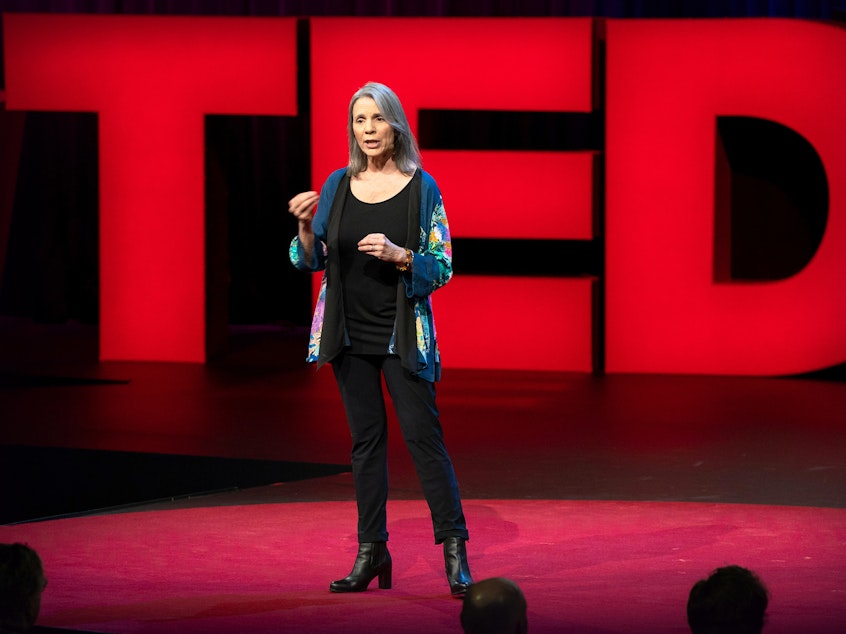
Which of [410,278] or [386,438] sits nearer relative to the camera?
[410,278]

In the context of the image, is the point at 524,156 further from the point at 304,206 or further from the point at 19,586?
the point at 19,586

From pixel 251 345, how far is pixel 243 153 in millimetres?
1983

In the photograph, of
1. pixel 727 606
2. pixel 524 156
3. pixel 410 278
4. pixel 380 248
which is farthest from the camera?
pixel 524 156

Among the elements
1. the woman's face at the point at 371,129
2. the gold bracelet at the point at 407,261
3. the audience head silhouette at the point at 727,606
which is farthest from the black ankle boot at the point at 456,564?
the audience head silhouette at the point at 727,606

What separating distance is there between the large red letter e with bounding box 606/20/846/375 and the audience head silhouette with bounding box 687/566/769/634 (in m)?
6.82

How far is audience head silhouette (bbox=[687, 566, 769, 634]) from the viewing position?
7.33ft

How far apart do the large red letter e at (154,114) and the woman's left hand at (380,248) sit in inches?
235

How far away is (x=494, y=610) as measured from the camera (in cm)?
233

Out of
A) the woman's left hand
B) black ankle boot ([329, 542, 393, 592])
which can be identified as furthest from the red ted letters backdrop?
the woman's left hand

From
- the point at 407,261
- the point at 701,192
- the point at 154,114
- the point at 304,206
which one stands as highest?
the point at 154,114

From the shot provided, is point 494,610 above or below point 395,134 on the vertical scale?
below

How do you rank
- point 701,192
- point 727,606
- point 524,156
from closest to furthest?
point 727,606
point 701,192
point 524,156

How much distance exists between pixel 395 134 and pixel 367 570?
1.18 m

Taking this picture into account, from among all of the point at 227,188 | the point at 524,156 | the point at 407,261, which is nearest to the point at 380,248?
the point at 407,261
